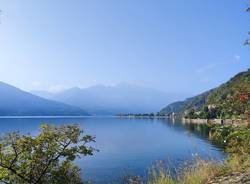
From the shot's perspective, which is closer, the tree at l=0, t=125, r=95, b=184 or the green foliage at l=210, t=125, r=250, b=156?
the tree at l=0, t=125, r=95, b=184

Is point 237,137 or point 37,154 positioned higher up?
point 237,137

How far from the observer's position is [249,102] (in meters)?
10.0

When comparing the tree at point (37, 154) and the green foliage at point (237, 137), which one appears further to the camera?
the green foliage at point (237, 137)

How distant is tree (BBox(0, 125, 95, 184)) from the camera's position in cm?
903

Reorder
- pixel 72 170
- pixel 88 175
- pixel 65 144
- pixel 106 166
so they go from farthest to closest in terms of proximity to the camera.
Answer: pixel 106 166
pixel 88 175
pixel 72 170
pixel 65 144

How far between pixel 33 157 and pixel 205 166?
4.54 m

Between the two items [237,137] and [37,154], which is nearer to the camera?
[37,154]

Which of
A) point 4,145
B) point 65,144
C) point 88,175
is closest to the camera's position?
point 4,145

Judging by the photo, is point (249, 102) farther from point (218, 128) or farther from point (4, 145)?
point (4, 145)

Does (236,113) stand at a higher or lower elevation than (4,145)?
higher

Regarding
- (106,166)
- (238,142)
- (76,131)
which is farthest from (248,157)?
(106,166)

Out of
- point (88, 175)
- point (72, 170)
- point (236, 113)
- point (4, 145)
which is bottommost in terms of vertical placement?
point (88, 175)

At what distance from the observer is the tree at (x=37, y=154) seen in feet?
29.6

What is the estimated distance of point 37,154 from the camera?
9.22m
